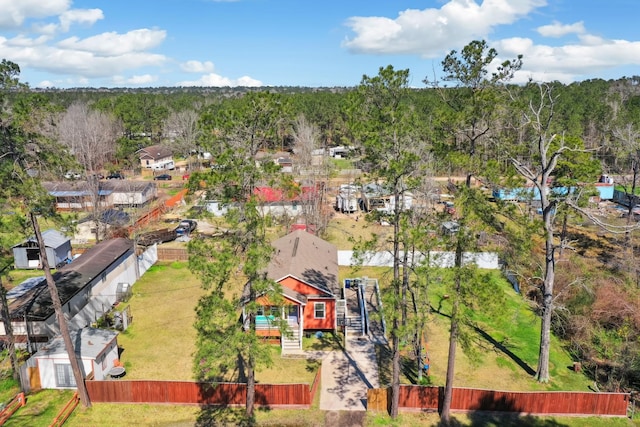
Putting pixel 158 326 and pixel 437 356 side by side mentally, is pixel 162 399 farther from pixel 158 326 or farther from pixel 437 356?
pixel 437 356

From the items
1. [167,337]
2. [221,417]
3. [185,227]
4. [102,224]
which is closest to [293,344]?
[221,417]

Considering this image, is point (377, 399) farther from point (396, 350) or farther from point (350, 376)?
point (350, 376)

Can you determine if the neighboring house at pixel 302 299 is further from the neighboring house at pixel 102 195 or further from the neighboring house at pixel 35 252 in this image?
the neighboring house at pixel 102 195

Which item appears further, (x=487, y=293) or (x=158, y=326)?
(x=158, y=326)

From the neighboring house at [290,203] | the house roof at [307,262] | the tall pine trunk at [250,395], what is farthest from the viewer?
the neighboring house at [290,203]

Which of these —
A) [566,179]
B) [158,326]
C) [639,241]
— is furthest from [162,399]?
[639,241]

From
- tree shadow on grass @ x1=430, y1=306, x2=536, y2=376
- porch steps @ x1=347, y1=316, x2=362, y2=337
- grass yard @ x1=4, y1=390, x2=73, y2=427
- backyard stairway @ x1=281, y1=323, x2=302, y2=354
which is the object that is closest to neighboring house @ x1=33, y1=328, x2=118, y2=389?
grass yard @ x1=4, y1=390, x2=73, y2=427

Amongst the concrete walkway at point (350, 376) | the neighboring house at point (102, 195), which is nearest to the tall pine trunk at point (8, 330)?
the concrete walkway at point (350, 376)
